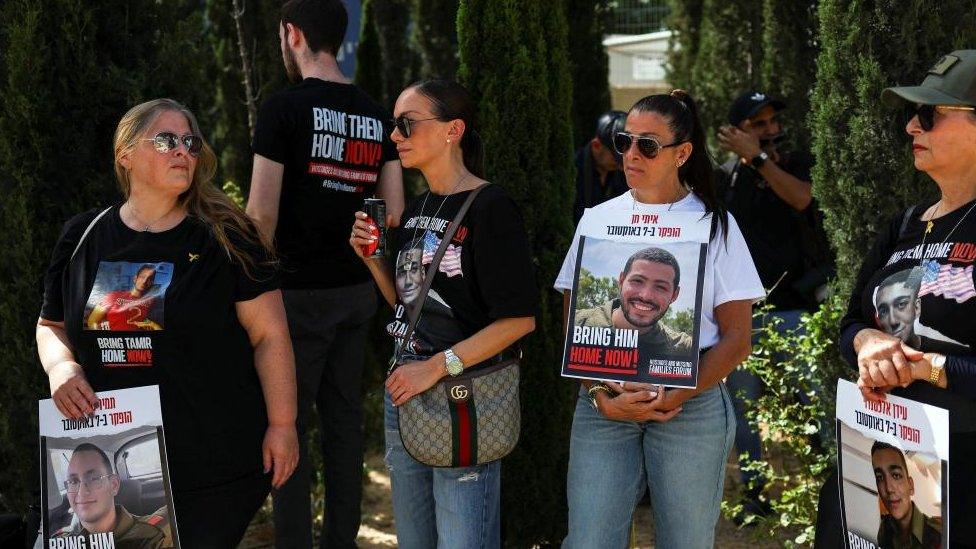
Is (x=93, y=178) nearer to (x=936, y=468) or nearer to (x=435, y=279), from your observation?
(x=435, y=279)

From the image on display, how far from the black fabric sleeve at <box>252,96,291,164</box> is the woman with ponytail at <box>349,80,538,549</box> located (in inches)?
32.1

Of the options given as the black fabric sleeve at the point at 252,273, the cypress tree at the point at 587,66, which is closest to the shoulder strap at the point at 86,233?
the black fabric sleeve at the point at 252,273

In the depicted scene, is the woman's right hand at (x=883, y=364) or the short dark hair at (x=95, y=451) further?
the short dark hair at (x=95, y=451)

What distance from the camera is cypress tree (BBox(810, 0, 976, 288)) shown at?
434cm

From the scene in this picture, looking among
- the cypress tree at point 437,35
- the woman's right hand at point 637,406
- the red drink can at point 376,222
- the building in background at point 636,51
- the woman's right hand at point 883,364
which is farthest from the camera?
the building in background at point 636,51

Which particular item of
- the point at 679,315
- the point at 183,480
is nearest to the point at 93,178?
the point at 183,480

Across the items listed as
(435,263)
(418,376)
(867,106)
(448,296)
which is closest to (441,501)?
(418,376)

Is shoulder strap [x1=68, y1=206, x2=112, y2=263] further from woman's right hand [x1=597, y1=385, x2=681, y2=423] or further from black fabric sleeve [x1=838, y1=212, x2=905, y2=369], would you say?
black fabric sleeve [x1=838, y1=212, x2=905, y2=369]

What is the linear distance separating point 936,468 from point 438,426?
4.82 feet

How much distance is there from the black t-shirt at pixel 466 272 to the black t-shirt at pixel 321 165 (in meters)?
0.89

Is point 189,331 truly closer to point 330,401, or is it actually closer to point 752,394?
point 330,401

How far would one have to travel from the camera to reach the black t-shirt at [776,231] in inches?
222

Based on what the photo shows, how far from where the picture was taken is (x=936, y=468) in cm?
277

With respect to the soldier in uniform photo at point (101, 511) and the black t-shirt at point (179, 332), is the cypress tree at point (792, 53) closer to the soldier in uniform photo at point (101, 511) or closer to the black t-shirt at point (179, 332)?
the black t-shirt at point (179, 332)
